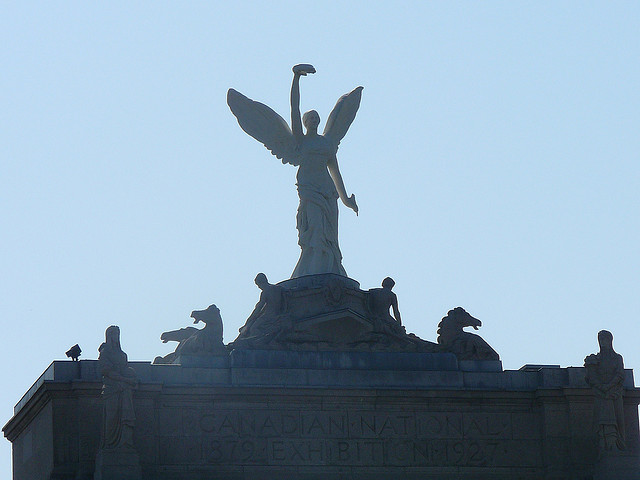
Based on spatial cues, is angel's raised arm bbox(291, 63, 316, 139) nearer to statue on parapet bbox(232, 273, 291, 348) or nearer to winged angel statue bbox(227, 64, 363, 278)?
winged angel statue bbox(227, 64, 363, 278)

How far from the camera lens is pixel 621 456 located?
60.7m

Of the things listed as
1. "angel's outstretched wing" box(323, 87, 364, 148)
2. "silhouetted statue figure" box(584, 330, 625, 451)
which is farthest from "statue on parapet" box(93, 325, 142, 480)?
"silhouetted statue figure" box(584, 330, 625, 451)

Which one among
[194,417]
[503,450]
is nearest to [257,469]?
[194,417]

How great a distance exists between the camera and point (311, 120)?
64875 millimetres

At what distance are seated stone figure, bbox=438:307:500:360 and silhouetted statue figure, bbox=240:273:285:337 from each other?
3.83 meters

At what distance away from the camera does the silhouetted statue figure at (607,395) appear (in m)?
60.8

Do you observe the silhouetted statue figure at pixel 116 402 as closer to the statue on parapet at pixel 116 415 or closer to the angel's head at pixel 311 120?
the statue on parapet at pixel 116 415

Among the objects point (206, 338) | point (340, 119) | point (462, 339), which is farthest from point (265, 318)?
point (340, 119)

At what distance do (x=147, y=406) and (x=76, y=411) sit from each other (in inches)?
60.9

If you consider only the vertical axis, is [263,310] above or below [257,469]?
above

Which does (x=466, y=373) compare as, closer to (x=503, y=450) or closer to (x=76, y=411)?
(x=503, y=450)

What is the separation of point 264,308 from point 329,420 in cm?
307

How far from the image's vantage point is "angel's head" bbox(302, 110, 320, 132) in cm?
6488

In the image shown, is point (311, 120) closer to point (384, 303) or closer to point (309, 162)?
point (309, 162)
